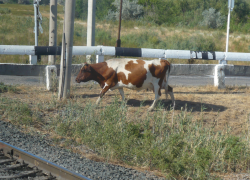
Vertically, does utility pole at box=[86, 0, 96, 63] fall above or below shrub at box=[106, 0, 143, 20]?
below

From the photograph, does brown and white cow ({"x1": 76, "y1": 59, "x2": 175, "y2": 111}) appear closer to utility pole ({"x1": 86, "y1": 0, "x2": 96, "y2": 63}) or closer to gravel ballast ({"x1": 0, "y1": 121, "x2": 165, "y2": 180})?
gravel ballast ({"x1": 0, "y1": 121, "x2": 165, "y2": 180})

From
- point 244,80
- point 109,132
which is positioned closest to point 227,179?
point 109,132

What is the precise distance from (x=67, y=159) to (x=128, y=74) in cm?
400

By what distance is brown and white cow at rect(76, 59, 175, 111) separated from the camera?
366 inches

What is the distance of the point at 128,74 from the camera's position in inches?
366

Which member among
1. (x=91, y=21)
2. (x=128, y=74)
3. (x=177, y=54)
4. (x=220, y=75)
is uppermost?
(x=91, y=21)

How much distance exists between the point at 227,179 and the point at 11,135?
Answer: 161 inches

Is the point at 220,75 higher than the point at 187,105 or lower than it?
higher

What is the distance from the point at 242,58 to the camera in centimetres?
1320

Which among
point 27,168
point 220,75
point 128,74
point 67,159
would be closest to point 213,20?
point 220,75

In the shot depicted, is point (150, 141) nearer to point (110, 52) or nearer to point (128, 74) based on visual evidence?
point (128, 74)

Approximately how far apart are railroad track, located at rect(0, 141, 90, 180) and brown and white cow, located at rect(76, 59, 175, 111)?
3832 millimetres

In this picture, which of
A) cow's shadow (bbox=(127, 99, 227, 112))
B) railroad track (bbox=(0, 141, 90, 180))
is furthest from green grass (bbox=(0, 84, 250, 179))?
cow's shadow (bbox=(127, 99, 227, 112))

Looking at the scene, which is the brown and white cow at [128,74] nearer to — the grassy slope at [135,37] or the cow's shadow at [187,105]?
the cow's shadow at [187,105]
